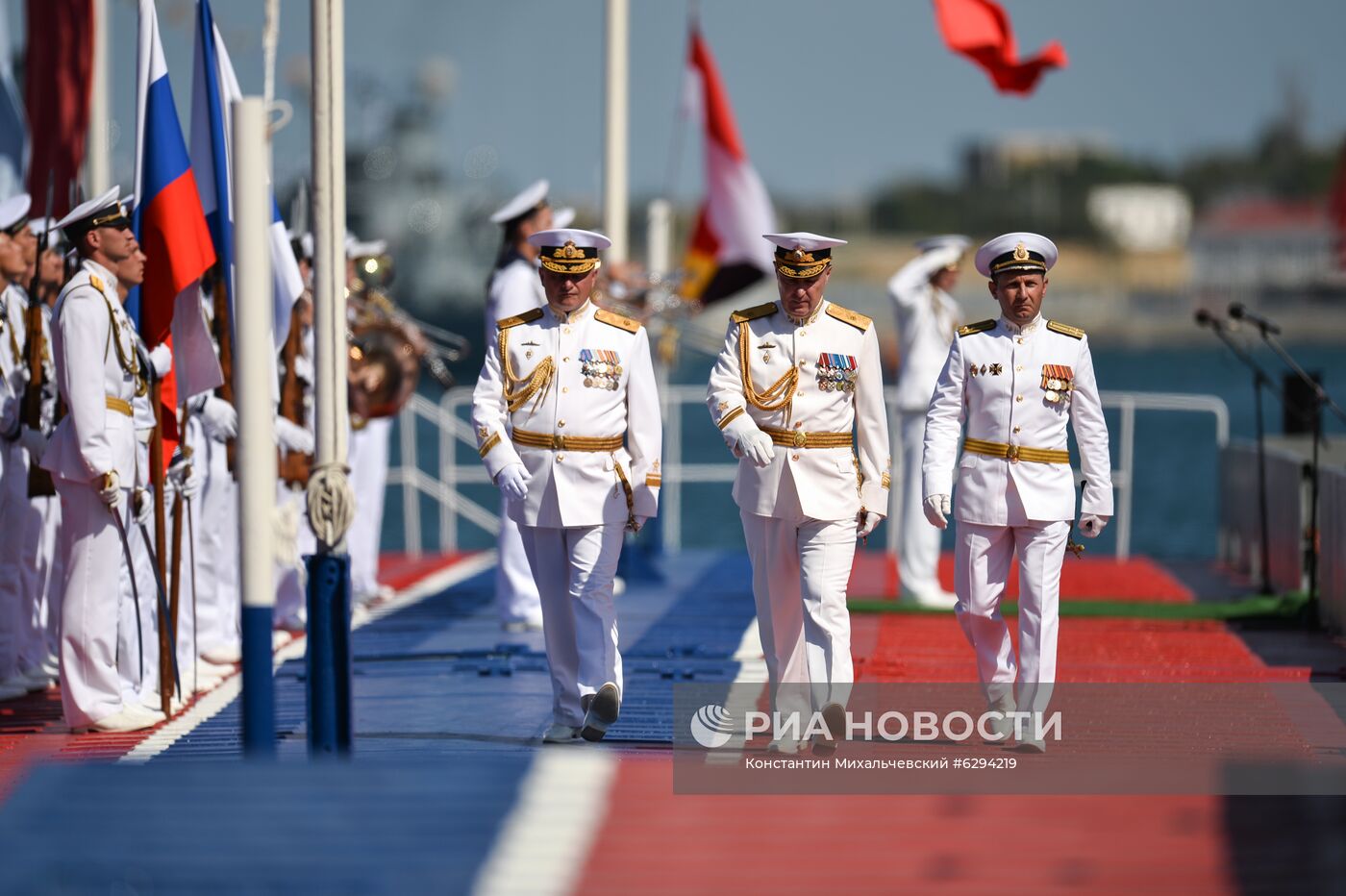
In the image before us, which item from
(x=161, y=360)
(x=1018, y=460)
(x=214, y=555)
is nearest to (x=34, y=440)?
(x=161, y=360)

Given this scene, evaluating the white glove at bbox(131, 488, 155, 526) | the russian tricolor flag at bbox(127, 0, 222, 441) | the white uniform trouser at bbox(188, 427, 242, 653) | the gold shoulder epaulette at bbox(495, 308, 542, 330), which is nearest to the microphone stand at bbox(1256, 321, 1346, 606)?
the gold shoulder epaulette at bbox(495, 308, 542, 330)

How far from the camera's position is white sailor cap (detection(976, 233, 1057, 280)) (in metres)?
7.11

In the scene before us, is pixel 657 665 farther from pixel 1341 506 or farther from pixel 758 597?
pixel 1341 506

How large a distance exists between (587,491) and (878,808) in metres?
3.18

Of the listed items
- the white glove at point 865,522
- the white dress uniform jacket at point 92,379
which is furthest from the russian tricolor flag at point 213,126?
the white glove at point 865,522

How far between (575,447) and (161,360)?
6.57 feet

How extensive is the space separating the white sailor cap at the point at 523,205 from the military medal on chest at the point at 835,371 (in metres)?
3.38

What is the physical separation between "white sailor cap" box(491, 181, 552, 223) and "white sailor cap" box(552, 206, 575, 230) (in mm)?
341

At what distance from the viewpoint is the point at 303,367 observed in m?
10.4

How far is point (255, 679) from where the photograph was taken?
5.61 m

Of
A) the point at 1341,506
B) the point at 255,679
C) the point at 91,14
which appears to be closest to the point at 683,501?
the point at 91,14

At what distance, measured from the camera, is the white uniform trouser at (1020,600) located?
7.12 metres

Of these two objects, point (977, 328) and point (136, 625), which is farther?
point (136, 625)

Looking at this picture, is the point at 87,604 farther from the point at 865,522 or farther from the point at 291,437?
the point at 865,522
